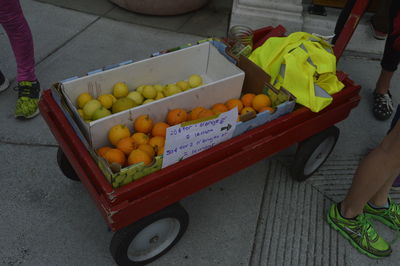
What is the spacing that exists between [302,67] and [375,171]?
0.68m

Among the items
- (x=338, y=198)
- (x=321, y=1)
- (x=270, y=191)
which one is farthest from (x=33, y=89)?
(x=321, y=1)

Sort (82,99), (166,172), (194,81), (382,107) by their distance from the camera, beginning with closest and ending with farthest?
(166,172) → (82,99) → (194,81) → (382,107)

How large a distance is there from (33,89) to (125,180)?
1.78 m

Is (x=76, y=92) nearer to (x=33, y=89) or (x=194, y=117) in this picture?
(x=194, y=117)

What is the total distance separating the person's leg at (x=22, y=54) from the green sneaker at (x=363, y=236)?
2.39 metres

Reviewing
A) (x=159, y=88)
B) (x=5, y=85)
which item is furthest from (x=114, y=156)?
(x=5, y=85)

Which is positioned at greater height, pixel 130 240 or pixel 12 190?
pixel 130 240

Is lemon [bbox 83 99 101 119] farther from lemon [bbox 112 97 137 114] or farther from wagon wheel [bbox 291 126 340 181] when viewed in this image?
wagon wheel [bbox 291 126 340 181]

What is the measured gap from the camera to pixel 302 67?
1954 mm

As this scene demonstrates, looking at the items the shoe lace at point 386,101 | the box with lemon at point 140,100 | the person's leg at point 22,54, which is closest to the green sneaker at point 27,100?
the person's leg at point 22,54

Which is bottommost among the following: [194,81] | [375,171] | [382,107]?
[382,107]

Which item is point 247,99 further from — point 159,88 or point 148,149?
point 148,149

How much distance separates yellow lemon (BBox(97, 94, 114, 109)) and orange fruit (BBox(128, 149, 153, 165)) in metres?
0.42

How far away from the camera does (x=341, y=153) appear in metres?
2.74
